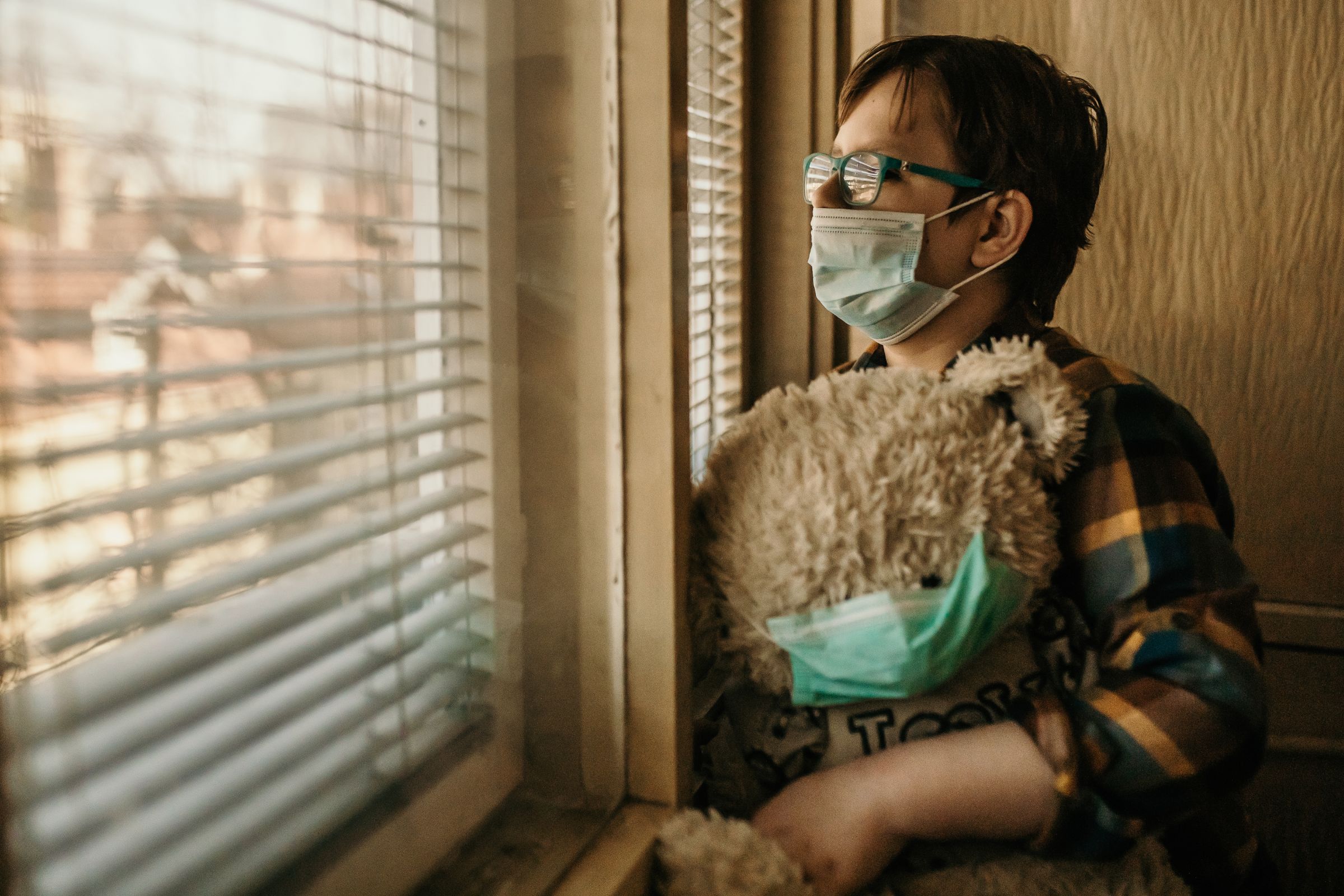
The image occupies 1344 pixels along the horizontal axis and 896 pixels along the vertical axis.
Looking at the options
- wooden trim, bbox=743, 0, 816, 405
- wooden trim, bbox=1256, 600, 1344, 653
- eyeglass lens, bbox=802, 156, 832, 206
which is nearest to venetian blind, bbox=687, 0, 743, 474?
wooden trim, bbox=743, 0, 816, 405

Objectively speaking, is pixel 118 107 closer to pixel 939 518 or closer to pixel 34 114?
pixel 34 114

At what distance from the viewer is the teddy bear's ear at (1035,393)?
0.78 m

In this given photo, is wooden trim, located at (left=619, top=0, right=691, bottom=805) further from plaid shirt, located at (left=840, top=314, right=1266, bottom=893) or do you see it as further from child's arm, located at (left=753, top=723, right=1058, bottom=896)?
plaid shirt, located at (left=840, top=314, right=1266, bottom=893)

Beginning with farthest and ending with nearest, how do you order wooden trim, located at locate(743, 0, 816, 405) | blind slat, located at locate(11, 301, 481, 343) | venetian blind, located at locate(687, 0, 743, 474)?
wooden trim, located at locate(743, 0, 816, 405) < venetian blind, located at locate(687, 0, 743, 474) < blind slat, located at locate(11, 301, 481, 343)

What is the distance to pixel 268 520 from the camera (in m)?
0.52

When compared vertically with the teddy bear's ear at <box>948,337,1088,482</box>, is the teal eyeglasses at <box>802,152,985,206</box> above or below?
above

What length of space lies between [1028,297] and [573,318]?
2.56 ft

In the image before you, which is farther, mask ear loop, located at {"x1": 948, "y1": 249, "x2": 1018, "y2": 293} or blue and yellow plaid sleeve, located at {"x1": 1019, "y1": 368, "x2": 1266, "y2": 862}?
mask ear loop, located at {"x1": 948, "y1": 249, "x2": 1018, "y2": 293}

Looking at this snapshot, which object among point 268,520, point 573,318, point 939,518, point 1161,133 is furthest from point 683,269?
point 1161,133

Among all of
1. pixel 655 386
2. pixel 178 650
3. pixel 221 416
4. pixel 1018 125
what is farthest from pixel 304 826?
pixel 1018 125

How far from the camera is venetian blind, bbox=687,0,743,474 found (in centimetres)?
135

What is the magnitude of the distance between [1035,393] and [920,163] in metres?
0.49

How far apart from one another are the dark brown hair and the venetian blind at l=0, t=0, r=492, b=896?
0.72 m

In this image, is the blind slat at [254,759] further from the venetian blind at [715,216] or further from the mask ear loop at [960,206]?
the mask ear loop at [960,206]
